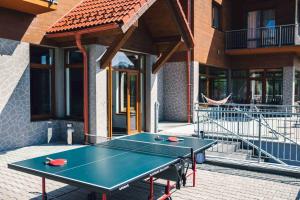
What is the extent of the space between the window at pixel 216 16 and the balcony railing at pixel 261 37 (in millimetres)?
949

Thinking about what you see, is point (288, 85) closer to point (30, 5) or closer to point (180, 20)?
point (180, 20)

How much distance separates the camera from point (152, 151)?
4.72m

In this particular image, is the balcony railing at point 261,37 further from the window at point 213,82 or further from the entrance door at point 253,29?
the window at point 213,82

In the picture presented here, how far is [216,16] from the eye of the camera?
1725cm

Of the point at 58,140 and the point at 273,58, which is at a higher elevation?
the point at 273,58

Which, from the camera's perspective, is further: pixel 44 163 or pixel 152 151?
pixel 152 151

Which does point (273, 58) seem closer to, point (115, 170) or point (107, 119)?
point (107, 119)

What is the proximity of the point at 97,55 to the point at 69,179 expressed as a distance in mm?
5831

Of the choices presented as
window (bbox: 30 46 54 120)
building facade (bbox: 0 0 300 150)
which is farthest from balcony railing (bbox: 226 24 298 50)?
window (bbox: 30 46 54 120)

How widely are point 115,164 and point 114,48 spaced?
5057 mm

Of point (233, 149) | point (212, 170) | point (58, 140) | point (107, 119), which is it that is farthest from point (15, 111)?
point (233, 149)

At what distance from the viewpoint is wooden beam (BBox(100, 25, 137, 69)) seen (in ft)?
27.0

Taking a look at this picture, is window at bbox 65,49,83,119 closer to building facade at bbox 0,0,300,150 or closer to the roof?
building facade at bbox 0,0,300,150

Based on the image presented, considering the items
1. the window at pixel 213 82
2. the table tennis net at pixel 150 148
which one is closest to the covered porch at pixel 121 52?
the table tennis net at pixel 150 148
